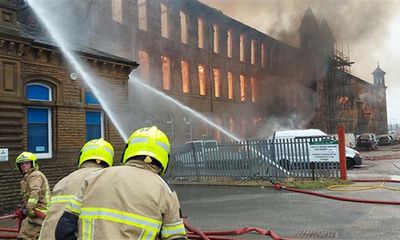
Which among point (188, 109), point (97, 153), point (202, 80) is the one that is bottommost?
point (97, 153)

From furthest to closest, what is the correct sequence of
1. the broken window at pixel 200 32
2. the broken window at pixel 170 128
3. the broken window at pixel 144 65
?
the broken window at pixel 200 32
the broken window at pixel 170 128
the broken window at pixel 144 65

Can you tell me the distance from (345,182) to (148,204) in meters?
10.3

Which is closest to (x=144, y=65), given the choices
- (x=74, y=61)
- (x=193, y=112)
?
(x=193, y=112)

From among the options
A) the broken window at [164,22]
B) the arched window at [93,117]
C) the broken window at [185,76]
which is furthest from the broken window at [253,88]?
the arched window at [93,117]

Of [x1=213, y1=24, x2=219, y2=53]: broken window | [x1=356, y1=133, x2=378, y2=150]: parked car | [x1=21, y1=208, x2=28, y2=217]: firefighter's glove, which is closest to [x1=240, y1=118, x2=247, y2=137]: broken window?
[x1=213, y1=24, x2=219, y2=53]: broken window

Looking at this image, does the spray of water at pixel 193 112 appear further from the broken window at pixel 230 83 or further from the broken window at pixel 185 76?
the broken window at pixel 230 83

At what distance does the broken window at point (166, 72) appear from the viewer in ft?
77.6

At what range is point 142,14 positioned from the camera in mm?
22344

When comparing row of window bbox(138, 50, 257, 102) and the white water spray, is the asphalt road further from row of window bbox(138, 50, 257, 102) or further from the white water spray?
row of window bbox(138, 50, 257, 102)

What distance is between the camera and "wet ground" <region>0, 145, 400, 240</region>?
244 inches

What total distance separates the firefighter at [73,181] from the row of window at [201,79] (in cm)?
1864

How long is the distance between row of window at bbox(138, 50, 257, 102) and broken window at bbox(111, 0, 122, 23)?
2.07 meters

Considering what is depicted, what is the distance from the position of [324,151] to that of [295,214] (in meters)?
4.50

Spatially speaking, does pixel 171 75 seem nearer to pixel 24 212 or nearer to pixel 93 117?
pixel 93 117
